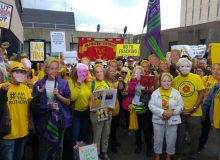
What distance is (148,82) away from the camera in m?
5.93

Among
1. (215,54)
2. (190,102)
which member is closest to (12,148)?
(190,102)

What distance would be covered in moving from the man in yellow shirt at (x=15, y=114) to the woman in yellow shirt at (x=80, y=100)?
1002 mm

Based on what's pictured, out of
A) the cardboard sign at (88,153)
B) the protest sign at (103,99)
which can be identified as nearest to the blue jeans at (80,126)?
the protest sign at (103,99)

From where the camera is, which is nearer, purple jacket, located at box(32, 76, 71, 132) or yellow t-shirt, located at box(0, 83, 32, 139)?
yellow t-shirt, located at box(0, 83, 32, 139)

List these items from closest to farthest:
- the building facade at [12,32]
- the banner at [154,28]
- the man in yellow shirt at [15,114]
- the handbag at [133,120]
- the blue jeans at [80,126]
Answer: the man in yellow shirt at [15,114] → the blue jeans at [80,126] → the handbag at [133,120] → the banner at [154,28] → the building facade at [12,32]

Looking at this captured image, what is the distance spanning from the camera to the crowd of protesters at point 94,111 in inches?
172

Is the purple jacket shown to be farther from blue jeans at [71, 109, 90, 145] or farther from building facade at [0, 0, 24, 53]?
building facade at [0, 0, 24, 53]

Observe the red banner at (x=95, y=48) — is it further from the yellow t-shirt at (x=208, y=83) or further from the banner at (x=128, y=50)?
the yellow t-shirt at (x=208, y=83)

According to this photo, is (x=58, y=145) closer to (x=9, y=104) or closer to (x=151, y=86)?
(x=9, y=104)

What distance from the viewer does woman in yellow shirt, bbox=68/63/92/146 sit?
5.24 metres

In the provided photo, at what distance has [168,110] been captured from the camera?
5.35m

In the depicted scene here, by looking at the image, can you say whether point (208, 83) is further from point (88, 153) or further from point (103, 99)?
point (88, 153)

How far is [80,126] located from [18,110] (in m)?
1.44

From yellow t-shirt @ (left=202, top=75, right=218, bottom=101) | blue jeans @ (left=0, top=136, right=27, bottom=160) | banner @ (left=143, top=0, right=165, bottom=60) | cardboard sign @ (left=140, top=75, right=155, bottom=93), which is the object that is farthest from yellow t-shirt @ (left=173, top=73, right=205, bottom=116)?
blue jeans @ (left=0, top=136, right=27, bottom=160)
